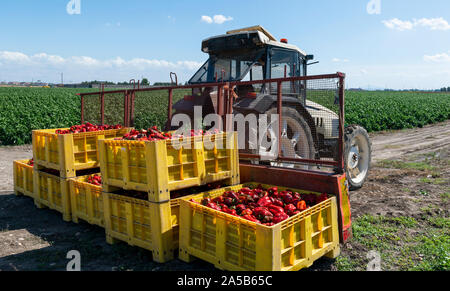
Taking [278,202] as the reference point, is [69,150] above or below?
above

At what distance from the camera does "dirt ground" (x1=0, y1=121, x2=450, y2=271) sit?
14.0 feet

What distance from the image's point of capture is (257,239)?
3451 millimetres

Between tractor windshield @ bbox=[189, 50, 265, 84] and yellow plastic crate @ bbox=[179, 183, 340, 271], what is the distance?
10.1 feet

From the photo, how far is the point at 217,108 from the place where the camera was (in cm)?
564

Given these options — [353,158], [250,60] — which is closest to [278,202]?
[250,60]

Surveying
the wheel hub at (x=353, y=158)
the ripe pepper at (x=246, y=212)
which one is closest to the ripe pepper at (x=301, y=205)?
the ripe pepper at (x=246, y=212)

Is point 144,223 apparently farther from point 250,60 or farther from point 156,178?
point 250,60

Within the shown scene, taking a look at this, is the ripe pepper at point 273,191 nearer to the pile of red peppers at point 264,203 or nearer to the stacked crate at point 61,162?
the pile of red peppers at point 264,203

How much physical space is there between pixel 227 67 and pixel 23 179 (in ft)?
15.0

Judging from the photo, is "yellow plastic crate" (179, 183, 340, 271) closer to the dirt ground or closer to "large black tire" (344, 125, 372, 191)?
the dirt ground

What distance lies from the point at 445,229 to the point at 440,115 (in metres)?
27.0

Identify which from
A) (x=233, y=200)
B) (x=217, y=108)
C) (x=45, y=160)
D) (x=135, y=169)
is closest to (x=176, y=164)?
(x=135, y=169)

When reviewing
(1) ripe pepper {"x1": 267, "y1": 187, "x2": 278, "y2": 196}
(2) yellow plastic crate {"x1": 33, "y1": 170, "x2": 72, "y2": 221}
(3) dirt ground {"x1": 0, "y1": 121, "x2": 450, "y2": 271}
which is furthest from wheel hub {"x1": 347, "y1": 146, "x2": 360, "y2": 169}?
(2) yellow plastic crate {"x1": 33, "y1": 170, "x2": 72, "y2": 221}
